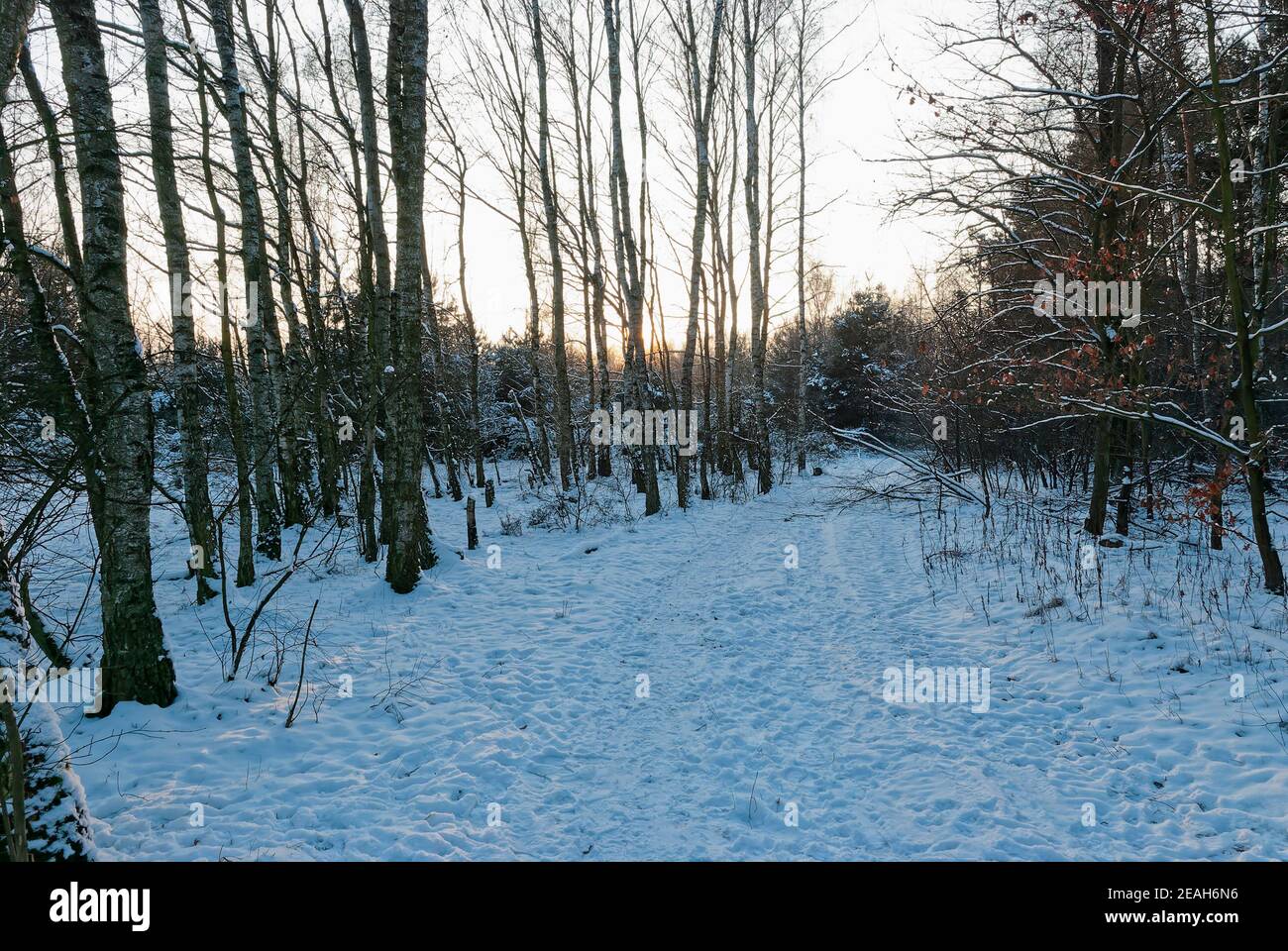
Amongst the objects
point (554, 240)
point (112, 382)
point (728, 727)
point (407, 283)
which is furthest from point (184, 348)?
point (554, 240)

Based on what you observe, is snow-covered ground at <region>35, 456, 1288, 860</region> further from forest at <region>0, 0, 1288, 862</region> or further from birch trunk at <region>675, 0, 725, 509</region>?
birch trunk at <region>675, 0, 725, 509</region>

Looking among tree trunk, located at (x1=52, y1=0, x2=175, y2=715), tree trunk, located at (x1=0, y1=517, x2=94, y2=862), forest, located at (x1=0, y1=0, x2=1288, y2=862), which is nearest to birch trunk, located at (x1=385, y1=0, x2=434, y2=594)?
forest, located at (x1=0, y1=0, x2=1288, y2=862)

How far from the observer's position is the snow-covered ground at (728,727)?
347 cm

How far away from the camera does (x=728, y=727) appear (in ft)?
15.7

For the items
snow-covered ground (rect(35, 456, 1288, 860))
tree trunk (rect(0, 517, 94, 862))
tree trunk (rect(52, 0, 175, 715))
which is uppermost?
tree trunk (rect(52, 0, 175, 715))

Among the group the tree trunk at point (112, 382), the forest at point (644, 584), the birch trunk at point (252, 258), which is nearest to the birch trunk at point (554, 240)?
the forest at point (644, 584)

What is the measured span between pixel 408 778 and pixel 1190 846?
15.7 ft

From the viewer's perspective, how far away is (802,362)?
21.2 meters

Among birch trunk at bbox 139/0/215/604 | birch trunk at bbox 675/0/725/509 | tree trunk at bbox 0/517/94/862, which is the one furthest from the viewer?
birch trunk at bbox 675/0/725/509

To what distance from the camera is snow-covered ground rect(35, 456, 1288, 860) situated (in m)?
3.47

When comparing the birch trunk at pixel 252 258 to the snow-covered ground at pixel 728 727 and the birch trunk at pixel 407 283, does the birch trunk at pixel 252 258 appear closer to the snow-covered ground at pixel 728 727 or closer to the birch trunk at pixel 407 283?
the birch trunk at pixel 407 283

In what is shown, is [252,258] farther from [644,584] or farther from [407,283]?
[644,584]
